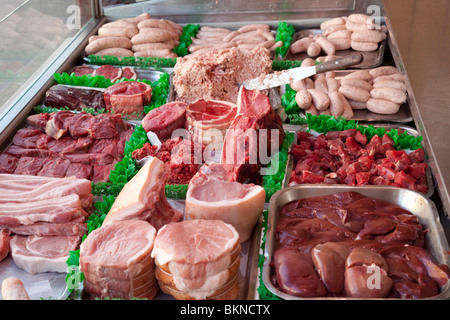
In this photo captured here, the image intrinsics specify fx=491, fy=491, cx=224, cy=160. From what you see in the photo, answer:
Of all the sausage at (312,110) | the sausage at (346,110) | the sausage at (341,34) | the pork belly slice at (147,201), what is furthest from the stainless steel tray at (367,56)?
the pork belly slice at (147,201)

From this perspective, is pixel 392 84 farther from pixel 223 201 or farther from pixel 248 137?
pixel 223 201

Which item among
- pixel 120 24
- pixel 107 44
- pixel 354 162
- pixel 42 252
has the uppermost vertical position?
pixel 120 24

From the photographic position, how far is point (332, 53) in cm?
412

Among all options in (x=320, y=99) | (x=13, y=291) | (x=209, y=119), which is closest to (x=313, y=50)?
(x=320, y=99)

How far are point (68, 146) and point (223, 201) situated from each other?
1.30 m

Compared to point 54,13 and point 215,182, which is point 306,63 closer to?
point 215,182

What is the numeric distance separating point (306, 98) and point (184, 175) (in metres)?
1.11

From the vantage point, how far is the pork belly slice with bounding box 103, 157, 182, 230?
213 cm

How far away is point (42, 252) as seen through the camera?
2.22 m

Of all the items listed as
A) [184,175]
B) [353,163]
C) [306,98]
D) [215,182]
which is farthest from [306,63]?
[215,182]

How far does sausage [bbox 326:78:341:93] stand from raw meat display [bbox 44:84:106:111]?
63.5 inches

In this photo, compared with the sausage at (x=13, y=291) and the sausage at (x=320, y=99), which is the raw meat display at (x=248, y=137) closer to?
the sausage at (x=320, y=99)

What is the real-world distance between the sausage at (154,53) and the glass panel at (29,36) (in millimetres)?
642

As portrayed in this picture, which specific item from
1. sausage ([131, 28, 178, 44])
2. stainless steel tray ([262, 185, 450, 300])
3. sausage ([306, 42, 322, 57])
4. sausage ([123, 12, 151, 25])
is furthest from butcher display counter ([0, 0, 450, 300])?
sausage ([131, 28, 178, 44])
